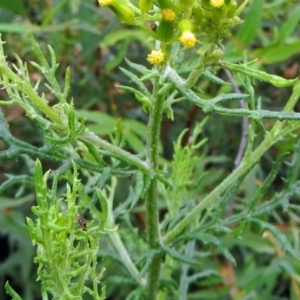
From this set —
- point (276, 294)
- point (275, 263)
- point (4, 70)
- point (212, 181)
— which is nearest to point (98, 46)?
point (212, 181)

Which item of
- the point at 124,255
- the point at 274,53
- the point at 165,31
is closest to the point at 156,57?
the point at 165,31

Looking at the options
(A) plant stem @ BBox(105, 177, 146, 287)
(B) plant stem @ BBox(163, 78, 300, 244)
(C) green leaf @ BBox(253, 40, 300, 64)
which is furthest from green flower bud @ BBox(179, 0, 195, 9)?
(C) green leaf @ BBox(253, 40, 300, 64)

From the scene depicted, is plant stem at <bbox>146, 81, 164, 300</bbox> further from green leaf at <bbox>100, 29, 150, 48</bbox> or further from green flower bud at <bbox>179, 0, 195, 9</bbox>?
green leaf at <bbox>100, 29, 150, 48</bbox>

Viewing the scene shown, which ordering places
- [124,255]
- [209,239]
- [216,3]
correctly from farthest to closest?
[124,255] → [209,239] → [216,3]

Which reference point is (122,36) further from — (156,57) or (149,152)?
(156,57)

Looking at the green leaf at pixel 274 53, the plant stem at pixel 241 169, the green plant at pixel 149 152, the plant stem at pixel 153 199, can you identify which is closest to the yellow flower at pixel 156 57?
the green plant at pixel 149 152

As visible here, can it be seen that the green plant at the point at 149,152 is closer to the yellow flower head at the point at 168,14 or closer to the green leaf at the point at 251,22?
the yellow flower head at the point at 168,14

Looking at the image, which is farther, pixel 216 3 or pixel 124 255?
pixel 124 255
